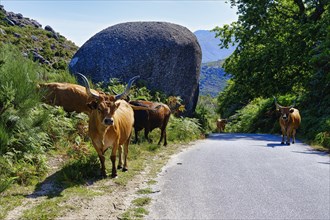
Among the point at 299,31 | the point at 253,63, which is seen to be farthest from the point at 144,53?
the point at 299,31

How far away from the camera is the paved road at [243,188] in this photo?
5520mm

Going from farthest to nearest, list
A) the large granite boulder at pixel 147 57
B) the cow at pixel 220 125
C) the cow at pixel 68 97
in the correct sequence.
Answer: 1. the cow at pixel 220 125
2. the large granite boulder at pixel 147 57
3. the cow at pixel 68 97

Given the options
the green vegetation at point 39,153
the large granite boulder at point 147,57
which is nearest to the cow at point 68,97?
the green vegetation at point 39,153

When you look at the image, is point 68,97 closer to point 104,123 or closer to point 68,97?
point 68,97

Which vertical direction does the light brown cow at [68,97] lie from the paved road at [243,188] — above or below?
above

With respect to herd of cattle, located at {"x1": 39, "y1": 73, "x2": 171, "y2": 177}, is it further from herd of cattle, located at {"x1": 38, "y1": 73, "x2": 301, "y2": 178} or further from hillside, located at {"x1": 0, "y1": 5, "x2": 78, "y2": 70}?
hillside, located at {"x1": 0, "y1": 5, "x2": 78, "y2": 70}

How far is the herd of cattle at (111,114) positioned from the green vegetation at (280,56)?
18.3ft

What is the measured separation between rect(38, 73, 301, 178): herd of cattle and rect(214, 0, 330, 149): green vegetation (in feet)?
18.3

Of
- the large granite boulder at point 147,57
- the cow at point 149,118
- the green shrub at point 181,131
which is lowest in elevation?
the green shrub at point 181,131

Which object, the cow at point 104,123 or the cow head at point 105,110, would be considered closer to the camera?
the cow head at point 105,110

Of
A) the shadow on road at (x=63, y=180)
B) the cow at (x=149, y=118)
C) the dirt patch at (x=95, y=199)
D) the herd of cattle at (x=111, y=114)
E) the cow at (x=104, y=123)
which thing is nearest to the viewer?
the dirt patch at (x=95, y=199)

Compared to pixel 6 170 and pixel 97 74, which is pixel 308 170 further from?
pixel 97 74

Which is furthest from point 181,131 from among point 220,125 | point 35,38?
point 35,38

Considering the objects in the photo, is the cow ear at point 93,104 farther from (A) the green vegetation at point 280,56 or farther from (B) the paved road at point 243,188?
(A) the green vegetation at point 280,56
